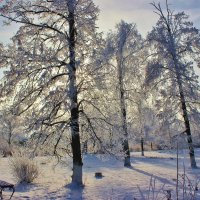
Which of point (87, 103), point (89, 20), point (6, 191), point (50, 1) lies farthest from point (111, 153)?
point (50, 1)

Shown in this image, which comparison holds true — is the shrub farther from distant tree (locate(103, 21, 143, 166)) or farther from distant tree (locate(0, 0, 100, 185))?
distant tree (locate(103, 21, 143, 166))

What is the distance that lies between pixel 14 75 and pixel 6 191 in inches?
184

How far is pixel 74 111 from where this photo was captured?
15688 mm

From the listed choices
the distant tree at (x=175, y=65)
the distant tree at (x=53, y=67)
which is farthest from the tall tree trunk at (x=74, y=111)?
the distant tree at (x=175, y=65)

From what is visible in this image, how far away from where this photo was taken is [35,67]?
602 inches

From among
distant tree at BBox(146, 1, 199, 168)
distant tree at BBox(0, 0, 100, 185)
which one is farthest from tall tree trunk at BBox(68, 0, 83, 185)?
distant tree at BBox(146, 1, 199, 168)

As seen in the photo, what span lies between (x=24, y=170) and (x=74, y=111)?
10.3 ft

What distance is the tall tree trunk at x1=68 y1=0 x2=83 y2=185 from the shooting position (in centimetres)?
1512

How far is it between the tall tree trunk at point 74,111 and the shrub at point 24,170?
1700 millimetres

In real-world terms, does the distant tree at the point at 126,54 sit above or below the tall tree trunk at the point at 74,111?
above

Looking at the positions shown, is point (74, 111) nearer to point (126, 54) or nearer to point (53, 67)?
point (53, 67)

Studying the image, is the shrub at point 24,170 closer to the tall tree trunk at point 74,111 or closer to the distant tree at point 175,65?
the tall tree trunk at point 74,111

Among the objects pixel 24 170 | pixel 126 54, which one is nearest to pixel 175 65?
pixel 126 54

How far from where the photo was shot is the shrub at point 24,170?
15.3 m
